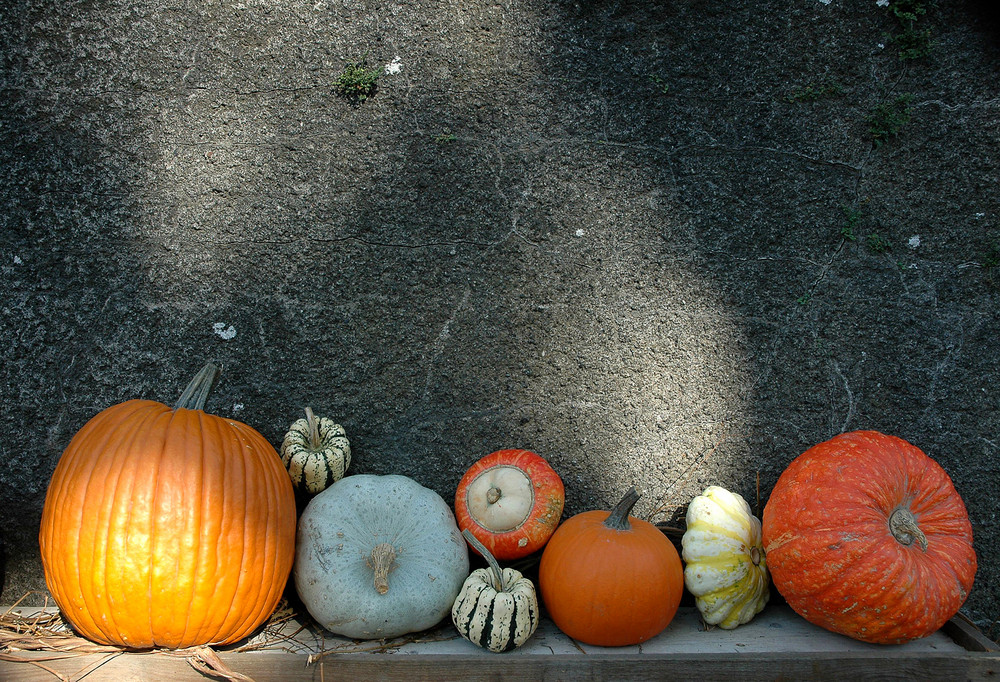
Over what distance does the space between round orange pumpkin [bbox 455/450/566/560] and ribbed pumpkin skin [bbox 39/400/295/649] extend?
68cm

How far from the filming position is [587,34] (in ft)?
→ 8.41

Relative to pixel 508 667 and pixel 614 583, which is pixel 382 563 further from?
pixel 614 583

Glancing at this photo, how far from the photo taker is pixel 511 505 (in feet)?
7.61

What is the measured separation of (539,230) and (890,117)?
147cm

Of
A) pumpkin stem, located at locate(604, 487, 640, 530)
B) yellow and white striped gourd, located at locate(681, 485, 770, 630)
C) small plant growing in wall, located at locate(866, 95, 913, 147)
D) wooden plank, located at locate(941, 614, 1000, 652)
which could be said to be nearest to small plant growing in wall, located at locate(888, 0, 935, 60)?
small plant growing in wall, located at locate(866, 95, 913, 147)

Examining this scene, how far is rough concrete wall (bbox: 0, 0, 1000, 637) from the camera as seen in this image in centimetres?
251

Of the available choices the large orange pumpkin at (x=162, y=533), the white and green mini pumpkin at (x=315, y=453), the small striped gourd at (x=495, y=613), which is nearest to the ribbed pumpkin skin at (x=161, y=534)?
the large orange pumpkin at (x=162, y=533)

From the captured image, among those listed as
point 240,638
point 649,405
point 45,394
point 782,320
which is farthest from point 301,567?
point 782,320

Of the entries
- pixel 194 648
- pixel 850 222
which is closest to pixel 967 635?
pixel 850 222

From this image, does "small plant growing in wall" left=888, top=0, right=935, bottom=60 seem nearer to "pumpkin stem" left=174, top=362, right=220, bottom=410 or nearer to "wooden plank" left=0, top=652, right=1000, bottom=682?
"wooden plank" left=0, top=652, right=1000, bottom=682

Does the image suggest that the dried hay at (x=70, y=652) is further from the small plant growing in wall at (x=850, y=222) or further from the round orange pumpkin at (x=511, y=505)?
the small plant growing in wall at (x=850, y=222)

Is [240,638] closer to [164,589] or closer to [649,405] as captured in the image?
[164,589]

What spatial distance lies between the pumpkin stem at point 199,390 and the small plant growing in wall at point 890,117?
274 cm

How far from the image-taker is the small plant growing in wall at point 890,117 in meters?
2.53
